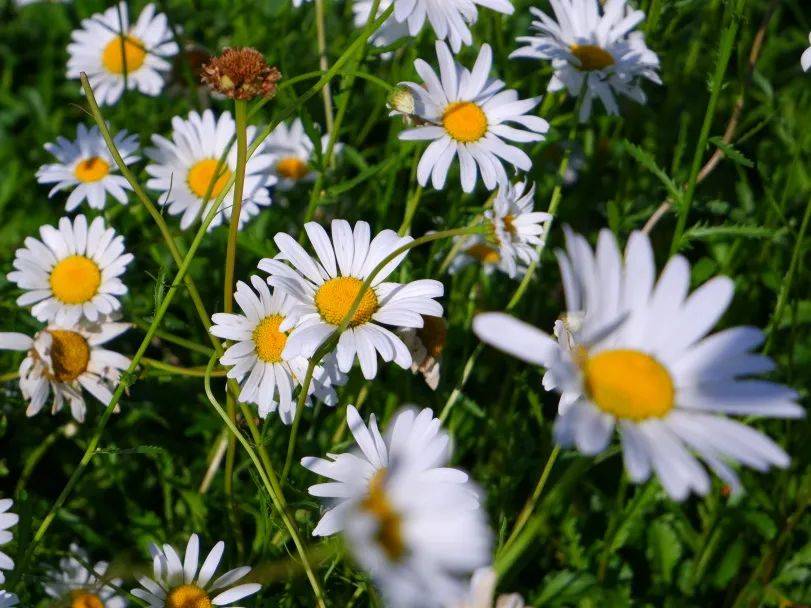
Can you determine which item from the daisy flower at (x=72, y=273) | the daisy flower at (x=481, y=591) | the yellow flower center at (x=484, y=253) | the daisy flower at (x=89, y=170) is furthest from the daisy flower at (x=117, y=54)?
the daisy flower at (x=481, y=591)

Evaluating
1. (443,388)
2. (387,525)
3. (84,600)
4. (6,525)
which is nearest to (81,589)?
(84,600)

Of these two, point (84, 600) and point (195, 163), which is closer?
point (84, 600)

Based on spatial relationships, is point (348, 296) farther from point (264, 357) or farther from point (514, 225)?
point (514, 225)

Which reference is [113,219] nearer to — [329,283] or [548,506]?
[329,283]

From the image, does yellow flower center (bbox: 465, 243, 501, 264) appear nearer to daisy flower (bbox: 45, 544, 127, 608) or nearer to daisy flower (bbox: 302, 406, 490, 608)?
daisy flower (bbox: 302, 406, 490, 608)

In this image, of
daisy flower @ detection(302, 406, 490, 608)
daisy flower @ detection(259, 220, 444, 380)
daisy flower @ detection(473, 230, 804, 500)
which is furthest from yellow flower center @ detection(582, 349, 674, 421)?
daisy flower @ detection(259, 220, 444, 380)

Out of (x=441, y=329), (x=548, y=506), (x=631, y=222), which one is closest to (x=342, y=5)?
(x=631, y=222)
